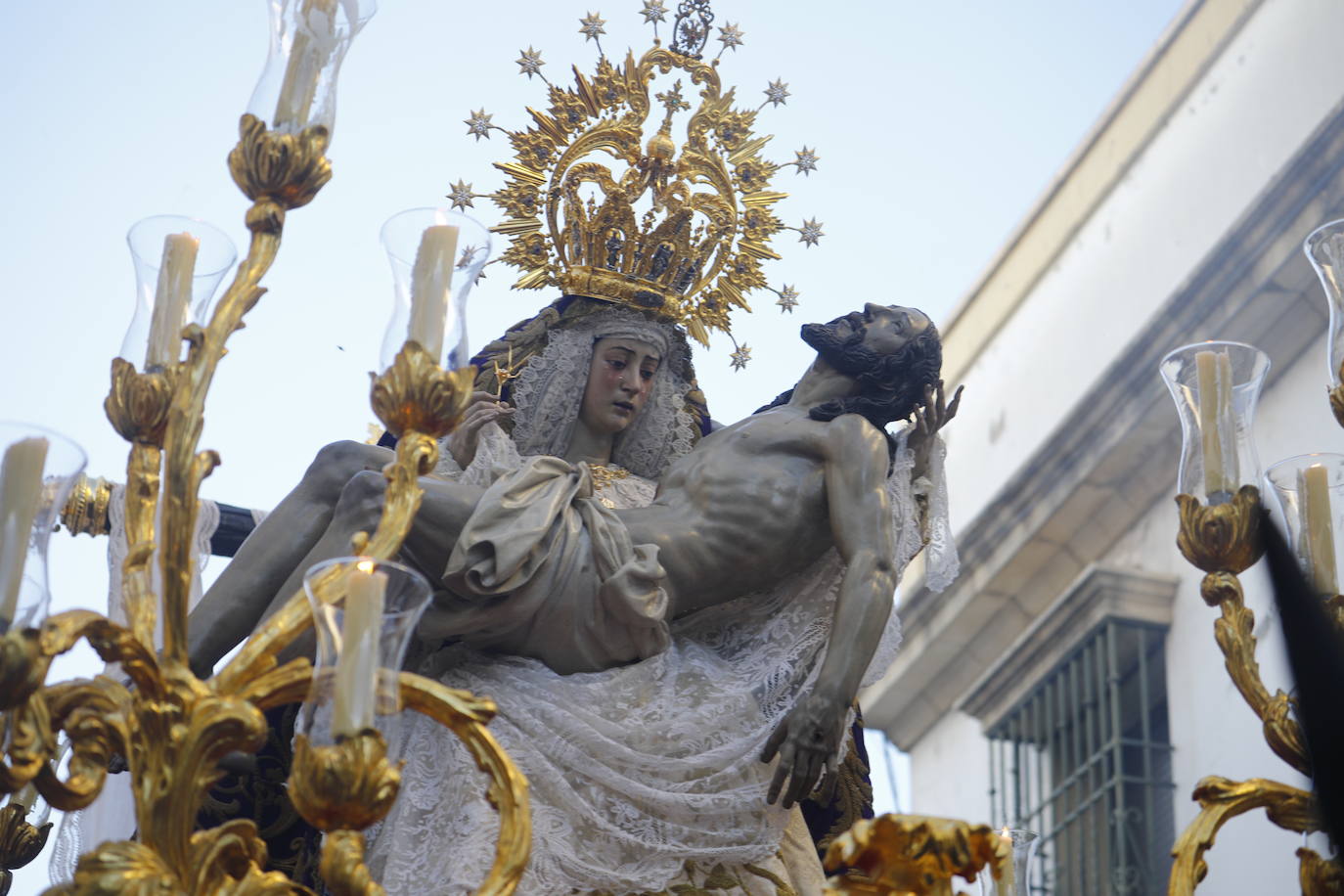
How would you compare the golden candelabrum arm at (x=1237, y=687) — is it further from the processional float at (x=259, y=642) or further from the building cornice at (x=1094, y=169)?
the building cornice at (x=1094, y=169)

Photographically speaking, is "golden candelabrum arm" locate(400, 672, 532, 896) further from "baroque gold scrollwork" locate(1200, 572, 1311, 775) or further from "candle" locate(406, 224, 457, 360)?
"baroque gold scrollwork" locate(1200, 572, 1311, 775)

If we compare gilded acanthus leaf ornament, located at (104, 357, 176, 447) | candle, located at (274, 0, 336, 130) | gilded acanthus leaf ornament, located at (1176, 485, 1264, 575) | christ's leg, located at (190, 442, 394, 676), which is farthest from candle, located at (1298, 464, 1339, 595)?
gilded acanthus leaf ornament, located at (104, 357, 176, 447)

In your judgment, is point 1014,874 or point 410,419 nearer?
point 410,419

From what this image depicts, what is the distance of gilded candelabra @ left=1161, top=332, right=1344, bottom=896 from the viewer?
417 centimetres

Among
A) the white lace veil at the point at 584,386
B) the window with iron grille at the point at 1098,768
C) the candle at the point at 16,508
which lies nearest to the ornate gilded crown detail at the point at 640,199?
the white lace veil at the point at 584,386

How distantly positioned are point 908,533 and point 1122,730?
4812mm

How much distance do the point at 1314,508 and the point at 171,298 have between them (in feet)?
6.47

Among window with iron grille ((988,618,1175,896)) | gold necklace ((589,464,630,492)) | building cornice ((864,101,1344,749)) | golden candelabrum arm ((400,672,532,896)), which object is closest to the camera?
golden candelabrum arm ((400,672,532,896))

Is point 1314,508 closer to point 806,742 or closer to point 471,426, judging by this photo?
point 806,742

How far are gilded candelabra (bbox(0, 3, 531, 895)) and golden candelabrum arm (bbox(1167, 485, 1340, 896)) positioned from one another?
116cm

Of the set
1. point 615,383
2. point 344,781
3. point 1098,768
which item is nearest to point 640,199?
point 615,383

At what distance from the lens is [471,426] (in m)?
5.29

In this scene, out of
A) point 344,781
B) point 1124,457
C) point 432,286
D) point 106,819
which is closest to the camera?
point 344,781

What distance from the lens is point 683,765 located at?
467 centimetres
